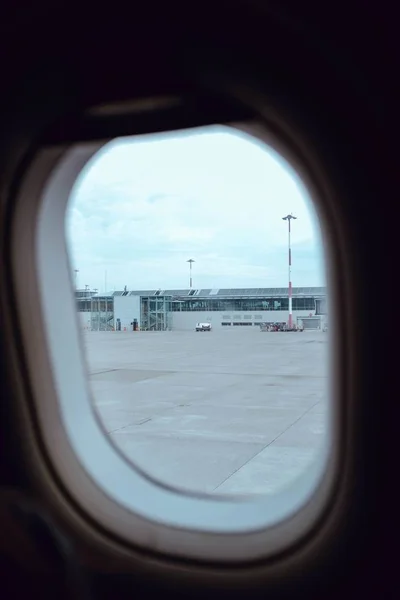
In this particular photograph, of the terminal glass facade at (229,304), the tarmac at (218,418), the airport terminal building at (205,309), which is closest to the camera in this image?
the tarmac at (218,418)

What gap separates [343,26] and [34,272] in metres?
1.43

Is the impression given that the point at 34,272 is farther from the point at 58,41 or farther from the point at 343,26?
the point at 343,26

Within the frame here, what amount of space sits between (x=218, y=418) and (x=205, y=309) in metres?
24.6

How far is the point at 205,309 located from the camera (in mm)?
30328

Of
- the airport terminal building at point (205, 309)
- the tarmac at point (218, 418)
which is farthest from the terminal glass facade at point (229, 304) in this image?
the tarmac at point (218, 418)

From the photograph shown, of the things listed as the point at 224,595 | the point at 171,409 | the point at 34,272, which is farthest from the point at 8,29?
the point at 171,409

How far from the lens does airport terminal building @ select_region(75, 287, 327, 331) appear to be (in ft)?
87.7

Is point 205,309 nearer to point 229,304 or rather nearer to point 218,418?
point 229,304

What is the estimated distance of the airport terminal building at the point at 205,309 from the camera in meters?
26.7

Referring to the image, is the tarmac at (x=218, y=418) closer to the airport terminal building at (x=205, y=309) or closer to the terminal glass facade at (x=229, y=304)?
the airport terminal building at (x=205, y=309)

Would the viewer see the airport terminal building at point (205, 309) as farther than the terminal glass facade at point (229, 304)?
No

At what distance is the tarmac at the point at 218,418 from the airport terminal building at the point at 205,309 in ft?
51.5

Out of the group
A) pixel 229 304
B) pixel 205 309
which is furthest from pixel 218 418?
pixel 229 304

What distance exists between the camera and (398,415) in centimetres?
169
